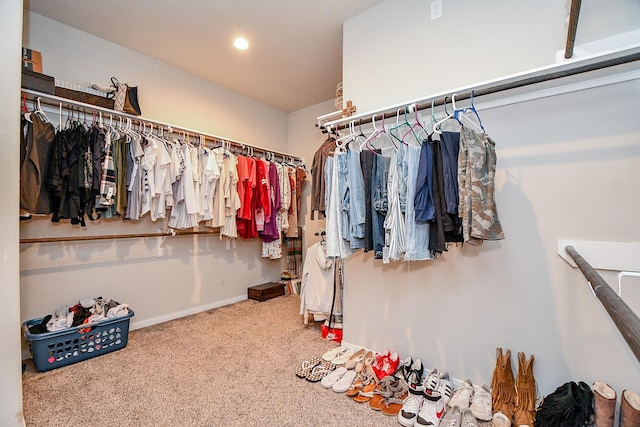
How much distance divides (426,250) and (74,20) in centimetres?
324

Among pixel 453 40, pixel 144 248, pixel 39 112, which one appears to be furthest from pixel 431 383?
pixel 39 112

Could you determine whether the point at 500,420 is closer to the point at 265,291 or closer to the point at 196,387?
the point at 196,387

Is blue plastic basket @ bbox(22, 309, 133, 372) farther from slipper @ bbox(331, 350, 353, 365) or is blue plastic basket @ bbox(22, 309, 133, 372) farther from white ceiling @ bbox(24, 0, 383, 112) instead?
white ceiling @ bbox(24, 0, 383, 112)

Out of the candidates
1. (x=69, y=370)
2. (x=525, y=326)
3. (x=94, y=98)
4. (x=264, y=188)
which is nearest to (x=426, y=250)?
(x=525, y=326)

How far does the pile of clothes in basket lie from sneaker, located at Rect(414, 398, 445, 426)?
2276 mm

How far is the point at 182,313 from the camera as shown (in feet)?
10.3

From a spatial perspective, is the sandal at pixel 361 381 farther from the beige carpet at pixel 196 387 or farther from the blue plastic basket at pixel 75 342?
the blue plastic basket at pixel 75 342

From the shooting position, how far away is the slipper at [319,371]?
190 cm

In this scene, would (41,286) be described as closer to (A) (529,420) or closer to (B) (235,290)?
(B) (235,290)

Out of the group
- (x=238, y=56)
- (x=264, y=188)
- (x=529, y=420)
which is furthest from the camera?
(x=264, y=188)

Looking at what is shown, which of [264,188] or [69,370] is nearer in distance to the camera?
[69,370]

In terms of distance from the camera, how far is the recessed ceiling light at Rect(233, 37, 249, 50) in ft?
8.68

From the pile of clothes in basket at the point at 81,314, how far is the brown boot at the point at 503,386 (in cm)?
264

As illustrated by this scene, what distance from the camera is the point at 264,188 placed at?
331cm
